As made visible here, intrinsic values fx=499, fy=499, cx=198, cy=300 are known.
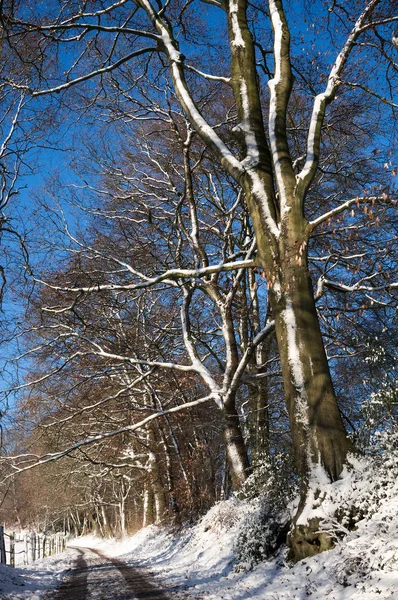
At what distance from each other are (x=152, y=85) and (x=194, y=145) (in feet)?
6.10

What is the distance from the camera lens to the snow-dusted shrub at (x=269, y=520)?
729cm

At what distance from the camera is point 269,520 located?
7523 mm

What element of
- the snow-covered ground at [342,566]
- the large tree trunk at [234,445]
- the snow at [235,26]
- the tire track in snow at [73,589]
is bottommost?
the tire track in snow at [73,589]

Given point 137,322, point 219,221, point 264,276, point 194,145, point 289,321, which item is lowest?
point 289,321

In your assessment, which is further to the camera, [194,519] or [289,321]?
[194,519]

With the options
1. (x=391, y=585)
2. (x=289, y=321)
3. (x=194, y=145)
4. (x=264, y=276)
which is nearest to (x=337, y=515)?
(x=391, y=585)

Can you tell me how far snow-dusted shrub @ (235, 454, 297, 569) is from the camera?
729 cm

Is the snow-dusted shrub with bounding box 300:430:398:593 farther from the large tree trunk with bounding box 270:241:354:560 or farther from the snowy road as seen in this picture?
the snowy road

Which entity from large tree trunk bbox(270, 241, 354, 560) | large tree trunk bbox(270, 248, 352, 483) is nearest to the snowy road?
large tree trunk bbox(270, 241, 354, 560)

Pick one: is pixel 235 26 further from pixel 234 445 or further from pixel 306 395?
pixel 234 445

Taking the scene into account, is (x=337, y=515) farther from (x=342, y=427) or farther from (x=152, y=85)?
(x=152, y=85)

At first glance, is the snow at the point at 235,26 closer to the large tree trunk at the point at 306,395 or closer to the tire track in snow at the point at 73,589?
the large tree trunk at the point at 306,395

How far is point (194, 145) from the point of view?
43.2 ft

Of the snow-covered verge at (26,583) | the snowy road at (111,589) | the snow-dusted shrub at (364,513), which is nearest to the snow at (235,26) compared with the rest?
the snow-dusted shrub at (364,513)
